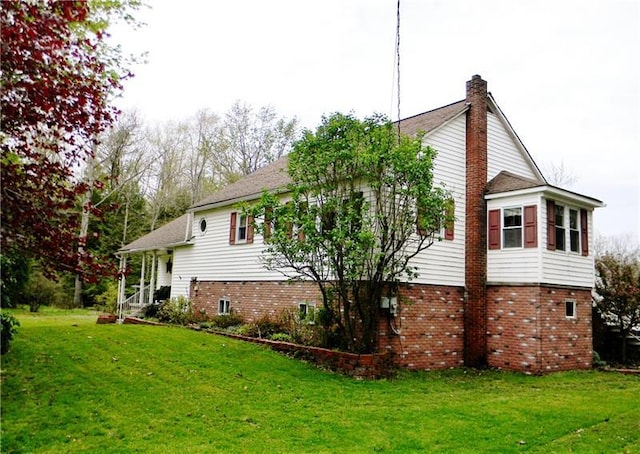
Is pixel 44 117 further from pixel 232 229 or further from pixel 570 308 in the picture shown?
pixel 570 308

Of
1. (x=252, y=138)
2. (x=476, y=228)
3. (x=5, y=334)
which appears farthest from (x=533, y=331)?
(x=252, y=138)

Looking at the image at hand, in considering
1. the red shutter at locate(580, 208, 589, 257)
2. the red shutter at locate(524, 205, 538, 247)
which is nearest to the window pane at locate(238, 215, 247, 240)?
the red shutter at locate(524, 205, 538, 247)

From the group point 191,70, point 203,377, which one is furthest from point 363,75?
point 191,70

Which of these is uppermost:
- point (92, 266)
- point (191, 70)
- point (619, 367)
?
point (191, 70)

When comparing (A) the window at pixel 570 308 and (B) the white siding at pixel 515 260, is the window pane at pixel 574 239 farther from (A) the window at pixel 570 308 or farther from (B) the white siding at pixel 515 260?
(B) the white siding at pixel 515 260

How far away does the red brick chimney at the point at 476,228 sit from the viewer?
13898mm

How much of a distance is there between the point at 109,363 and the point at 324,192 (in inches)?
230

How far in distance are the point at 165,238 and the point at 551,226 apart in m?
15.8

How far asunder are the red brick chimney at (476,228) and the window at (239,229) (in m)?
7.04

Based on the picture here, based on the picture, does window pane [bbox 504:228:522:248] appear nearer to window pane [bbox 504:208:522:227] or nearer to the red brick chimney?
window pane [bbox 504:208:522:227]

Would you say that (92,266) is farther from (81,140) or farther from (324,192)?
(324,192)

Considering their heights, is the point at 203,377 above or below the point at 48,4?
below

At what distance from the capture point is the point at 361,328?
1223 centimetres

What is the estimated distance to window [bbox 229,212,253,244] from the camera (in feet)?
56.3
